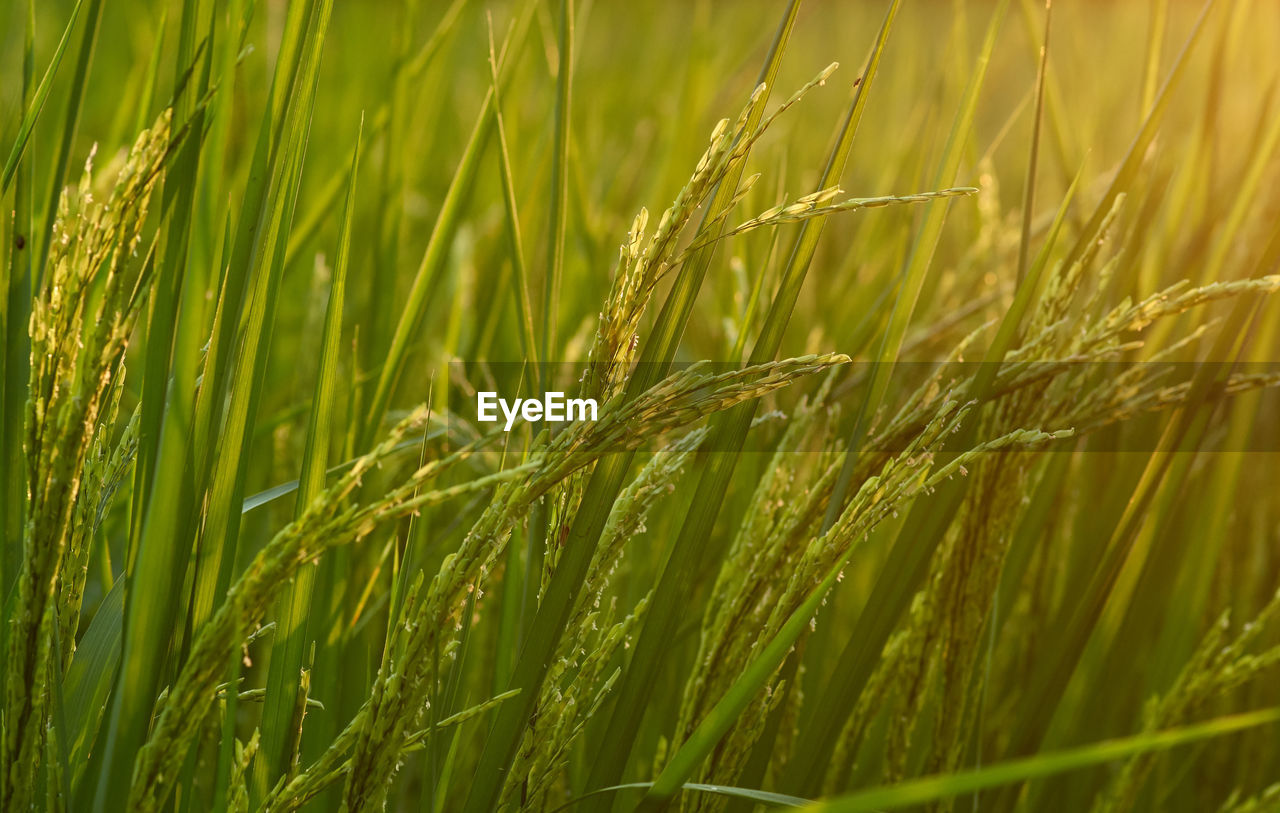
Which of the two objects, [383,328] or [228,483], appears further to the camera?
[383,328]

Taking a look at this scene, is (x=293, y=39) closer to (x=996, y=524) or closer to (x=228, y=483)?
(x=228, y=483)

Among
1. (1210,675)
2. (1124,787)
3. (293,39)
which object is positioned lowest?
(1124,787)

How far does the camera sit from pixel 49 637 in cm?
45

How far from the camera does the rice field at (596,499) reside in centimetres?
46

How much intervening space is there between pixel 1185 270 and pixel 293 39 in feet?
3.30

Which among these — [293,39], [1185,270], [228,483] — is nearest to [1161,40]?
[1185,270]

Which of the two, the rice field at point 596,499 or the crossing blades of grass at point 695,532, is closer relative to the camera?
the rice field at point 596,499

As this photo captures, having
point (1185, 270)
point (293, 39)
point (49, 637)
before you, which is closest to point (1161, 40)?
point (1185, 270)

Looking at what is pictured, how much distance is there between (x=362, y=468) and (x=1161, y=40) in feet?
2.67

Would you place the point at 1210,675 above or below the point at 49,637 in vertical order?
below

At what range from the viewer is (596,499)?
56 cm

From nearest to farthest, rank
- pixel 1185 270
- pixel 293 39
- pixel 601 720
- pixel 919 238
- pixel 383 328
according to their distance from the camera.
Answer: pixel 293 39, pixel 919 238, pixel 601 720, pixel 383 328, pixel 1185 270

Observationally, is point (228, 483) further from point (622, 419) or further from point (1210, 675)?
point (1210, 675)

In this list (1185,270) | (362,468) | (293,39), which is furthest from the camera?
(1185,270)
